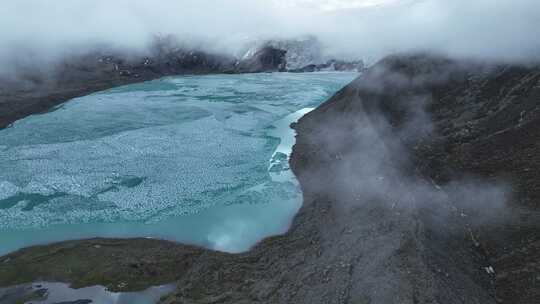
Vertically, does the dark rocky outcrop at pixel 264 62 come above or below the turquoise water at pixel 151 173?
above

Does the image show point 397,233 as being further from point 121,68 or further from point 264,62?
point 264,62

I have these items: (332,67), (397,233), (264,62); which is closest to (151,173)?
(397,233)

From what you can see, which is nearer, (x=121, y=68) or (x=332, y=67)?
(x=121, y=68)

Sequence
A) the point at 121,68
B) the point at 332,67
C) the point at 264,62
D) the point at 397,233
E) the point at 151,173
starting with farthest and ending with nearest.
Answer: the point at 264,62, the point at 332,67, the point at 121,68, the point at 151,173, the point at 397,233

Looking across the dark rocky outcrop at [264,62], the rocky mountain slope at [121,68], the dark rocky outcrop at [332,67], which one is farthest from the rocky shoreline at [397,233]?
the dark rocky outcrop at [264,62]

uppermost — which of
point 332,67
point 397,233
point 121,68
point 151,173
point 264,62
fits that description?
point 121,68

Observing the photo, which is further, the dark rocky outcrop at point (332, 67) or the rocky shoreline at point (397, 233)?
the dark rocky outcrop at point (332, 67)

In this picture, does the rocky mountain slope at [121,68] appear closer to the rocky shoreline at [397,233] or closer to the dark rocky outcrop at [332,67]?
the dark rocky outcrop at [332,67]
